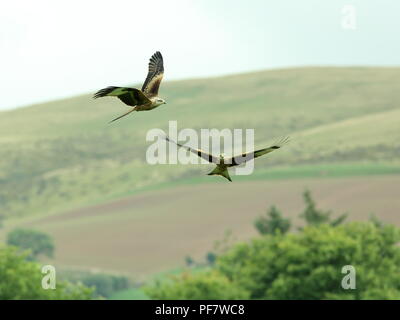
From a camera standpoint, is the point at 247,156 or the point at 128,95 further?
the point at 128,95

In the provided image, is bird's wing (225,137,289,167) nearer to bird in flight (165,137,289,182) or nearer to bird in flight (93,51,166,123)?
bird in flight (165,137,289,182)

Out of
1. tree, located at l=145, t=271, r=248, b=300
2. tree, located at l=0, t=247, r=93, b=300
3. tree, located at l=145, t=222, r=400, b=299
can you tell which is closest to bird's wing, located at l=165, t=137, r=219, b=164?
tree, located at l=0, t=247, r=93, b=300

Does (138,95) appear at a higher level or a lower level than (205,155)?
higher

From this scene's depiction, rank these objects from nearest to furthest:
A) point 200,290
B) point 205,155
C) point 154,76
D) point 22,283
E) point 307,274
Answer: point 205,155
point 154,76
point 22,283
point 200,290
point 307,274

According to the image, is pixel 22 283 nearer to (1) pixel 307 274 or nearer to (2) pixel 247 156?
(1) pixel 307 274

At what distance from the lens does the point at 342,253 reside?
14625 cm

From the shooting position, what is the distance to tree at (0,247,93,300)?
13612 centimetres

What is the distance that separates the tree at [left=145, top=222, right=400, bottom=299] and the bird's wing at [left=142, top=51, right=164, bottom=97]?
124309 mm

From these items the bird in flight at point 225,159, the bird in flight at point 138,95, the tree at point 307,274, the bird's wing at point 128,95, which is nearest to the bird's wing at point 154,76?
the bird in flight at point 138,95

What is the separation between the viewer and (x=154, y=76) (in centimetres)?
804

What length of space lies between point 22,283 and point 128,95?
434 ft

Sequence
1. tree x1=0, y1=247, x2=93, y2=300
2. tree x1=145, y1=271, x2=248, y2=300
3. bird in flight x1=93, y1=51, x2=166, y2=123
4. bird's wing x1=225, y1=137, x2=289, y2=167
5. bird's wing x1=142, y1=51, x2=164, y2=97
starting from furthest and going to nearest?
tree x1=145, y1=271, x2=248, y2=300, tree x1=0, y1=247, x2=93, y2=300, bird's wing x1=142, y1=51, x2=164, y2=97, bird in flight x1=93, y1=51, x2=166, y2=123, bird's wing x1=225, y1=137, x2=289, y2=167

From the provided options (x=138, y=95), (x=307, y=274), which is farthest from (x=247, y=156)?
(x=307, y=274)
